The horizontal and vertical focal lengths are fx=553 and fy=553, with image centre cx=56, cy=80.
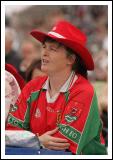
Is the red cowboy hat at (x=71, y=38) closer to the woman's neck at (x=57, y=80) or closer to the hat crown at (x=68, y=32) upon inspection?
the hat crown at (x=68, y=32)

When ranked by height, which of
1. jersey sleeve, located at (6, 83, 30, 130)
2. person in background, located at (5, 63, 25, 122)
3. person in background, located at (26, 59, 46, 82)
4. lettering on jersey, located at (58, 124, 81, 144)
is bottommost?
lettering on jersey, located at (58, 124, 81, 144)

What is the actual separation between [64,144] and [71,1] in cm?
102

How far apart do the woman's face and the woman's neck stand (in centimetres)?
4

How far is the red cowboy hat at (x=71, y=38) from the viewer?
372 cm

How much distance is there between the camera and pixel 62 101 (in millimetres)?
3682

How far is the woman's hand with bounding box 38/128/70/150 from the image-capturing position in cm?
357

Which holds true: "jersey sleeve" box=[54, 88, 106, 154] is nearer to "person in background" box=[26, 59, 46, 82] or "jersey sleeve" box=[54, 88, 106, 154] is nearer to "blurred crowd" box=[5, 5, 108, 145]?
"person in background" box=[26, 59, 46, 82]

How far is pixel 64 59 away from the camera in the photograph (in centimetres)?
378

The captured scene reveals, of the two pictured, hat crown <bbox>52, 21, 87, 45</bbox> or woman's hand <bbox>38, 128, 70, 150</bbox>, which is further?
hat crown <bbox>52, 21, 87, 45</bbox>

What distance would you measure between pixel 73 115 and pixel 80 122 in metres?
0.07

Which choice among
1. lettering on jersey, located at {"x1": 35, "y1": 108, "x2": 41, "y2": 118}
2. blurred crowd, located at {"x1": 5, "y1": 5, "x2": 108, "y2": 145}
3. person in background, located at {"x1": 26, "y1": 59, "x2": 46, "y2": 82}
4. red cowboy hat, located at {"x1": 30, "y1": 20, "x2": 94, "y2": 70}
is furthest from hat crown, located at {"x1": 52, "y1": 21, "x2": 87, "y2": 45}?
blurred crowd, located at {"x1": 5, "y1": 5, "x2": 108, "y2": 145}

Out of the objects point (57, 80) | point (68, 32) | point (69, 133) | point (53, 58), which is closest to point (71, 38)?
point (68, 32)

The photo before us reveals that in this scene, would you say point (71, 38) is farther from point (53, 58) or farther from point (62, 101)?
point (62, 101)

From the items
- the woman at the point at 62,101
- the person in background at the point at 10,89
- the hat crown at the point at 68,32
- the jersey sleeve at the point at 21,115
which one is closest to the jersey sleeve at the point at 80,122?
the woman at the point at 62,101
